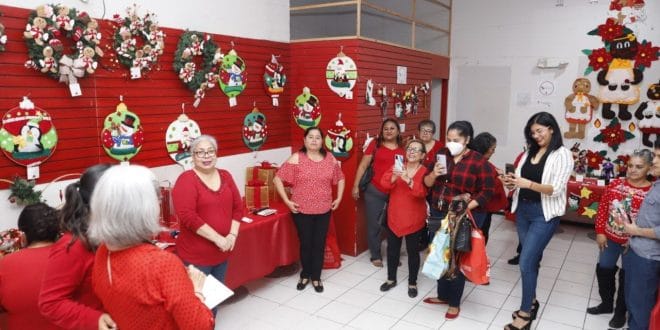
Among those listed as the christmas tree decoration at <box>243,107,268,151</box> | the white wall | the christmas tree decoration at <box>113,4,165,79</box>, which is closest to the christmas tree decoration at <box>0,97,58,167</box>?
the christmas tree decoration at <box>113,4,165,79</box>

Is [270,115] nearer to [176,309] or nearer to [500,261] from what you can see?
[500,261]

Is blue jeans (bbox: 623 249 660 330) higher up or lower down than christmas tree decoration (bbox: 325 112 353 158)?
lower down

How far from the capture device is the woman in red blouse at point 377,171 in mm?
4746

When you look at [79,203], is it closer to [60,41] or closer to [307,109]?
[60,41]

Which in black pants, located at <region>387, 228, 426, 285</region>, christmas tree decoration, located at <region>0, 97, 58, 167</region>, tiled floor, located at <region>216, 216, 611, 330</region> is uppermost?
christmas tree decoration, located at <region>0, 97, 58, 167</region>

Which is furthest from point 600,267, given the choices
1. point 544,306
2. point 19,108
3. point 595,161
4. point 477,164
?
point 19,108

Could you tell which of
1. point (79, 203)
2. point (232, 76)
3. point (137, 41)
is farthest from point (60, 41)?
point (79, 203)

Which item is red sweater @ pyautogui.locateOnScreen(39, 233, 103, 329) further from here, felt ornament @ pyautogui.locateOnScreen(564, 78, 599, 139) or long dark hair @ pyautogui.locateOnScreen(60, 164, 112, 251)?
felt ornament @ pyautogui.locateOnScreen(564, 78, 599, 139)

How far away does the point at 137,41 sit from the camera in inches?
139

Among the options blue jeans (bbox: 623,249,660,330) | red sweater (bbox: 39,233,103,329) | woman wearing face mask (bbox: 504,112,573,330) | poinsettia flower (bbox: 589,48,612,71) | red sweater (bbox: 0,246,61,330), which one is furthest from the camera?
poinsettia flower (bbox: 589,48,612,71)

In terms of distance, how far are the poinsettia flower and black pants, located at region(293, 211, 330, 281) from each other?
182 inches

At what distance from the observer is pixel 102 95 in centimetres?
334

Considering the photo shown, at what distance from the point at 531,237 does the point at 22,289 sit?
3122mm

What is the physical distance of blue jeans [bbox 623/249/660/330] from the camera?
115 inches
